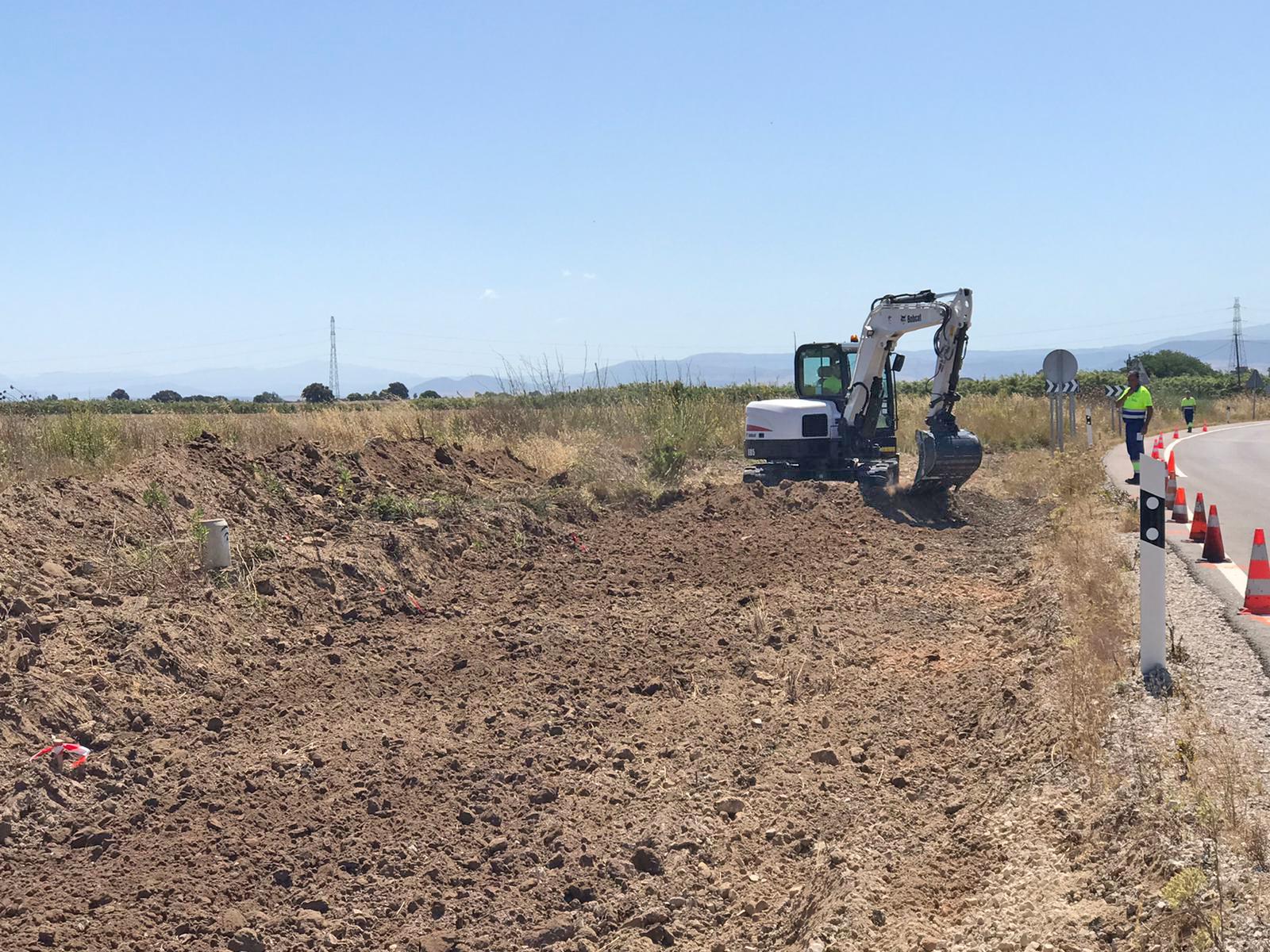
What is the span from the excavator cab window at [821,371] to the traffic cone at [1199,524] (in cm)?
638

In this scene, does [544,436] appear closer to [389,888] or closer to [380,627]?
[380,627]

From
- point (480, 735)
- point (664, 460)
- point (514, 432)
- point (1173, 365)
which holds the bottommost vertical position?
point (480, 735)

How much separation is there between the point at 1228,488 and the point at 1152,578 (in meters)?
13.5

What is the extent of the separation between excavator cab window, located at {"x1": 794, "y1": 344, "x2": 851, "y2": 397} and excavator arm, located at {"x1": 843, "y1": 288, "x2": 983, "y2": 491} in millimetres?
965

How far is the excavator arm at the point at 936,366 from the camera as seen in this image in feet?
52.2

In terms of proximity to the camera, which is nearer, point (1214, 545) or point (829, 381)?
point (1214, 545)

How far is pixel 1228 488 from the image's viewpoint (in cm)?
1823

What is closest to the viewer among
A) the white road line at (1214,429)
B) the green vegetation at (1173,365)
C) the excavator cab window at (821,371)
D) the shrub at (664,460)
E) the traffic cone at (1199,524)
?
the traffic cone at (1199,524)

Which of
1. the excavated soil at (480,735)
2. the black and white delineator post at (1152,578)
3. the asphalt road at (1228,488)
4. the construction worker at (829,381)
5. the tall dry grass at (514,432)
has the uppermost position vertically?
the construction worker at (829,381)

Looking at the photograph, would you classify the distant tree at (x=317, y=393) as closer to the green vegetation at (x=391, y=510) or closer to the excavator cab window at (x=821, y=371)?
the excavator cab window at (x=821, y=371)

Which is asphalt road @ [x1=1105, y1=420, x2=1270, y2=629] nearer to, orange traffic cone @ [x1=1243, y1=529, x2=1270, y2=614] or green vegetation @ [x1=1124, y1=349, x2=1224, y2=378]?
orange traffic cone @ [x1=1243, y1=529, x2=1270, y2=614]

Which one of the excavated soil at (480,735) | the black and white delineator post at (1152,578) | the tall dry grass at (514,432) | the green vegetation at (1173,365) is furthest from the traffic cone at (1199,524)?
the green vegetation at (1173,365)

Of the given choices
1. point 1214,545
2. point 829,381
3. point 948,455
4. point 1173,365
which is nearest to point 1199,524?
point 1214,545

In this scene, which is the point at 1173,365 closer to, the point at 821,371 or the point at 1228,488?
the point at 1228,488
